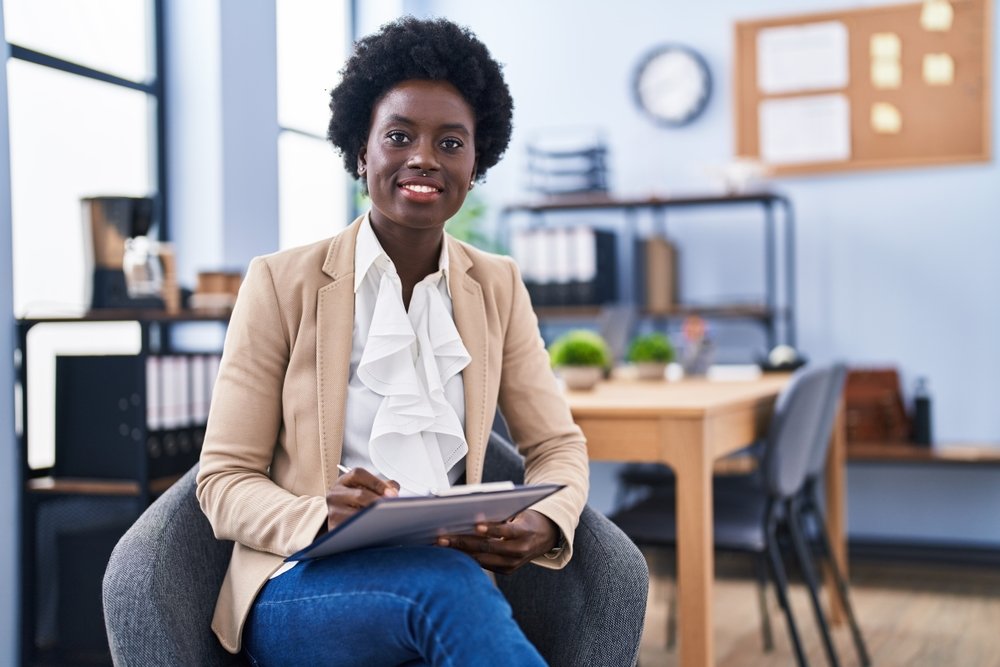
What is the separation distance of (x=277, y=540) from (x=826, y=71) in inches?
144

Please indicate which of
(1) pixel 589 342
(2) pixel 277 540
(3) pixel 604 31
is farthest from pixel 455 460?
(3) pixel 604 31

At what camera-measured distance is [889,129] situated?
14.1 feet

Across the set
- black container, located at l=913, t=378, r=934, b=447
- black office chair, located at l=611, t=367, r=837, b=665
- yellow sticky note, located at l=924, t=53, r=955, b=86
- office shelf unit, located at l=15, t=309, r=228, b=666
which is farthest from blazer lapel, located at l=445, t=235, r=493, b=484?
yellow sticky note, located at l=924, t=53, r=955, b=86

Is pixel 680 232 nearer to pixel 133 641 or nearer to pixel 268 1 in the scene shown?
pixel 268 1

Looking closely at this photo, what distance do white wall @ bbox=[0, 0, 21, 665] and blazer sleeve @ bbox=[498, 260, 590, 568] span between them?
49.8 inches

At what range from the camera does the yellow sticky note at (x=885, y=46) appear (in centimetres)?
427

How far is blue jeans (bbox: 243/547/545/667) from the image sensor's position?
1.24 metres

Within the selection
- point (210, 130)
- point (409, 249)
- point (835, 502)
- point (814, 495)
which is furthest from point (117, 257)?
point (835, 502)

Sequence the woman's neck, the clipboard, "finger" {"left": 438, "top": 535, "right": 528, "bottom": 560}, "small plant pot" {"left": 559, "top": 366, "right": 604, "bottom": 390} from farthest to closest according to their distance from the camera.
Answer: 1. "small plant pot" {"left": 559, "top": 366, "right": 604, "bottom": 390}
2. the woman's neck
3. "finger" {"left": 438, "top": 535, "right": 528, "bottom": 560}
4. the clipboard

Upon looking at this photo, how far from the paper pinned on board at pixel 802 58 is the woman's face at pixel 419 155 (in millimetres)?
3197

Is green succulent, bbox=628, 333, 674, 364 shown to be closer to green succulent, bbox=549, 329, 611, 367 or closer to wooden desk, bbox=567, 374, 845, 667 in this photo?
green succulent, bbox=549, 329, 611, 367

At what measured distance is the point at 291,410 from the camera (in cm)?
148

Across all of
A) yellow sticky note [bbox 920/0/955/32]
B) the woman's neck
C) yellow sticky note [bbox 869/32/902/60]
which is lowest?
the woman's neck

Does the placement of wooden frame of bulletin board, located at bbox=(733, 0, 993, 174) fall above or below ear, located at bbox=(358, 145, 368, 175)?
above
